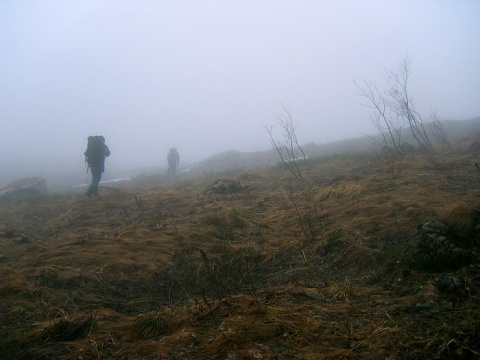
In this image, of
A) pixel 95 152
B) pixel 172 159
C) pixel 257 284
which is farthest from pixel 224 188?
pixel 172 159

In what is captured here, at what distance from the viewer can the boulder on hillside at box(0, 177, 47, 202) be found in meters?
15.0

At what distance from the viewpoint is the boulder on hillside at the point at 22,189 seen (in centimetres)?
1500

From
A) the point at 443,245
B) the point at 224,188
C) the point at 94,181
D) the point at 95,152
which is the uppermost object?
the point at 95,152

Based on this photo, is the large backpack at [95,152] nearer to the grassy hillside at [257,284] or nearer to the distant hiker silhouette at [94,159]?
the distant hiker silhouette at [94,159]

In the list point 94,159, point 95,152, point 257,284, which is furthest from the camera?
point 95,152

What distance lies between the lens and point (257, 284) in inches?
145

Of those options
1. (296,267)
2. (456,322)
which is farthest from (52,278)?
(456,322)

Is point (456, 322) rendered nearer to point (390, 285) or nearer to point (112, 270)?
point (390, 285)

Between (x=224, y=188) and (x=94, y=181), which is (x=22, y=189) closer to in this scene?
(x=94, y=181)

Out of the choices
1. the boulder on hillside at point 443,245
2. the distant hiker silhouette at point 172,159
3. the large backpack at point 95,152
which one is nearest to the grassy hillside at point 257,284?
the boulder on hillside at point 443,245

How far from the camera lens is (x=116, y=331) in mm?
2707

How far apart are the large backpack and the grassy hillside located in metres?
4.56

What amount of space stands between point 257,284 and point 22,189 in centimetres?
1686

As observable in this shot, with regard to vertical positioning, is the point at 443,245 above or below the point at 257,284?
above
